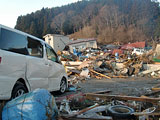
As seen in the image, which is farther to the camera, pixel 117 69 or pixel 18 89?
pixel 117 69

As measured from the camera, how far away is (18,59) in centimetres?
361

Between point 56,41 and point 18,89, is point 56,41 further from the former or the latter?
point 18,89

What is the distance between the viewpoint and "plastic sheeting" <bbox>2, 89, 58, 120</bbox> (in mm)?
2617

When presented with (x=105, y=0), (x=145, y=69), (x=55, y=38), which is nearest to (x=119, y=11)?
(x=105, y=0)

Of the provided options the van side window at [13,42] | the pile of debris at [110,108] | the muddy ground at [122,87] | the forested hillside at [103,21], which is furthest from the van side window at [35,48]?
the forested hillside at [103,21]

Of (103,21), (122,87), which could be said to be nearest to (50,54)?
(122,87)

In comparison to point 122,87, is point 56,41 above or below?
above

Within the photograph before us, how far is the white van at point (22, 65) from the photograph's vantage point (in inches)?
128

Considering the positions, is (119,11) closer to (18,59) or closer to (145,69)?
(145,69)

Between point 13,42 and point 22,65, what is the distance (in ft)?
1.94

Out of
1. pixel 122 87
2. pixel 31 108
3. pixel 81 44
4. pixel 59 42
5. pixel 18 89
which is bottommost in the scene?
pixel 122 87

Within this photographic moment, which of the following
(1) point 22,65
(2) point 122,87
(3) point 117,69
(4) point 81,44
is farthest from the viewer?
(4) point 81,44

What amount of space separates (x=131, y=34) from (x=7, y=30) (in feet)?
223

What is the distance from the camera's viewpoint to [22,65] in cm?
375
